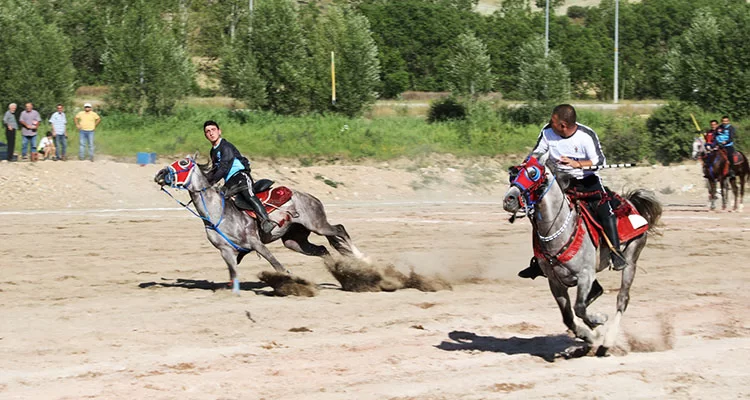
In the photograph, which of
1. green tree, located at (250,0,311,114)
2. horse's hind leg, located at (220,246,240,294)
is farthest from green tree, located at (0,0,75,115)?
horse's hind leg, located at (220,246,240,294)

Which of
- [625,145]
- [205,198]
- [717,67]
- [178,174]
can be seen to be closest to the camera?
[178,174]

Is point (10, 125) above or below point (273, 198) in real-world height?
above

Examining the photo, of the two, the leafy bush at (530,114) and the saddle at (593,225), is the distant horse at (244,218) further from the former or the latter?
the leafy bush at (530,114)

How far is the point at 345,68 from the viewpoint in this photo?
51688 mm

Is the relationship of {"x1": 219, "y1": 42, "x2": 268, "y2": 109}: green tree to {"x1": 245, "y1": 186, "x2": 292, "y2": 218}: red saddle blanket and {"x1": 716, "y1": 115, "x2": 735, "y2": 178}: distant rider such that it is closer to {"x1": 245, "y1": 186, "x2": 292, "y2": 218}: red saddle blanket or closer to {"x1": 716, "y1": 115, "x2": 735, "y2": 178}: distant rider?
{"x1": 716, "y1": 115, "x2": 735, "y2": 178}: distant rider

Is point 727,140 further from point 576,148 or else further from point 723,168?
point 576,148

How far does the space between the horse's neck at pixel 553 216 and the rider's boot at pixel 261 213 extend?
536 centimetres

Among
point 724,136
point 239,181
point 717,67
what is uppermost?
point 717,67

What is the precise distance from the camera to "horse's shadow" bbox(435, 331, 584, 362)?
34.4 feet

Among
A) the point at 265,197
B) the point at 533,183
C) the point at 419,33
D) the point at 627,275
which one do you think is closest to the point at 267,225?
the point at 265,197

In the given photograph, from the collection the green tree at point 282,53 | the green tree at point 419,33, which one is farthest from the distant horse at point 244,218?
the green tree at point 419,33

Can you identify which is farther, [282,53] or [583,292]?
[282,53]

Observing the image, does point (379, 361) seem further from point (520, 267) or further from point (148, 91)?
point (148, 91)

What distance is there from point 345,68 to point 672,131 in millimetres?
17062
